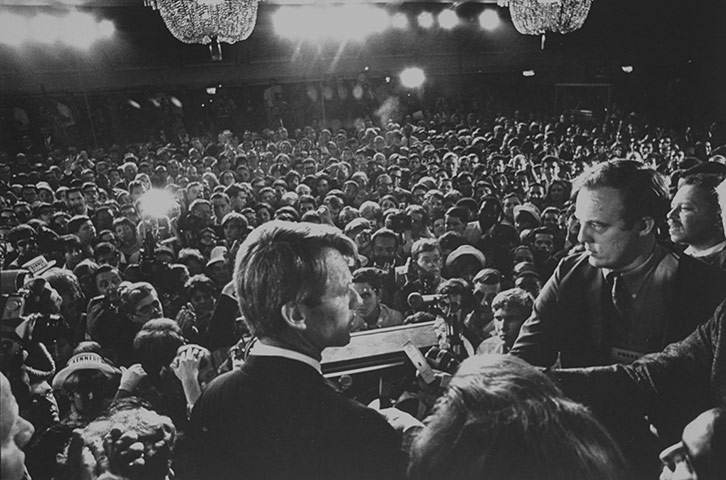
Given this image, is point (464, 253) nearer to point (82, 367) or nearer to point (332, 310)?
point (332, 310)

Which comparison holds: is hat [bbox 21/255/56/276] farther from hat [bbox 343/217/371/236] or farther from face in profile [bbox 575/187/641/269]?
face in profile [bbox 575/187/641/269]

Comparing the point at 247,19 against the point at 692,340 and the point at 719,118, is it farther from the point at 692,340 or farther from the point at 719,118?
the point at 719,118

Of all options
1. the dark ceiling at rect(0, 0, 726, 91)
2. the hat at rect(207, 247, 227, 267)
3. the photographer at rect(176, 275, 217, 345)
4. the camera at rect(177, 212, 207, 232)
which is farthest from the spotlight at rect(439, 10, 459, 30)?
the photographer at rect(176, 275, 217, 345)

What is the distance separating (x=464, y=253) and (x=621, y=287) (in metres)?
1.20

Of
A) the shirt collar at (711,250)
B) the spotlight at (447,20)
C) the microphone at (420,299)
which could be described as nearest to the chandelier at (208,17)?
the microphone at (420,299)

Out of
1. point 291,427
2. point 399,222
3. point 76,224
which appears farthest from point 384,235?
point 291,427

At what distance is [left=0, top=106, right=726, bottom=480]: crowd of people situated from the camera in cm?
111

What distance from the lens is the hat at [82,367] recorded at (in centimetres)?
177

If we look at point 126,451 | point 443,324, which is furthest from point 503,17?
point 126,451

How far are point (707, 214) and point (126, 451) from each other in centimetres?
210

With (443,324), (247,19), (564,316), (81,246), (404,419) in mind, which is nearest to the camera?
(404,419)

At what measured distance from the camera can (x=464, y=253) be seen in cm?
291

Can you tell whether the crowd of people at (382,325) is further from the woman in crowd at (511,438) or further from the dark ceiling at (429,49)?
the dark ceiling at (429,49)

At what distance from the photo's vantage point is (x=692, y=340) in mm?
1629
